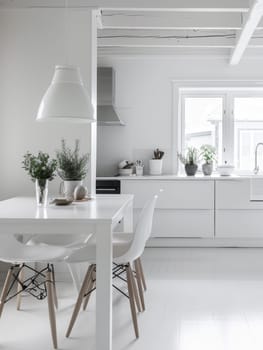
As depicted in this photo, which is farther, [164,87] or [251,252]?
[164,87]

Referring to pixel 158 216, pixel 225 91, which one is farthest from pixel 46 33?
pixel 225 91

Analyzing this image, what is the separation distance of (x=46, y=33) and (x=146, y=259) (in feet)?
8.34

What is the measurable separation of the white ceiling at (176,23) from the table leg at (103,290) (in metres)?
2.39

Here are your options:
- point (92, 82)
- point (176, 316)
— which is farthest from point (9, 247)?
point (92, 82)

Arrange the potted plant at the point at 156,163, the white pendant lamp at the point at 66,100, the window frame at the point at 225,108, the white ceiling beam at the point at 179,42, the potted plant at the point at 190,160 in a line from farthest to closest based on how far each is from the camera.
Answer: the window frame at the point at 225,108 < the potted plant at the point at 156,163 < the potted plant at the point at 190,160 < the white ceiling beam at the point at 179,42 < the white pendant lamp at the point at 66,100

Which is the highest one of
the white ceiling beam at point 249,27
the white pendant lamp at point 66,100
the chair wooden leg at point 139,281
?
the white ceiling beam at point 249,27

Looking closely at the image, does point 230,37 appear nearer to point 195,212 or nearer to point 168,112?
point 168,112

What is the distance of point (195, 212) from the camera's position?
18.8 feet

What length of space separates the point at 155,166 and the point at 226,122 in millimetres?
1188

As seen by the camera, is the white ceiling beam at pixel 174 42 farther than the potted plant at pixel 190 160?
No

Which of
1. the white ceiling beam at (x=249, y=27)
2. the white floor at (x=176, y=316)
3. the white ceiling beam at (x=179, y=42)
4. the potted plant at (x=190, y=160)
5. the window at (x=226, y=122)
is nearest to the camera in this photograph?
the white floor at (x=176, y=316)

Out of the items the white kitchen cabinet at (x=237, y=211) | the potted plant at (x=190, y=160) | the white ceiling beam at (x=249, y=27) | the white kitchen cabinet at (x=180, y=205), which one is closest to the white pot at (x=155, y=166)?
the potted plant at (x=190, y=160)

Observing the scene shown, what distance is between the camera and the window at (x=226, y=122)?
21.1 ft

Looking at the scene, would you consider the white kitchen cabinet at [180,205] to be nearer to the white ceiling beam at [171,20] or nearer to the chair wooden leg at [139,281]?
the white ceiling beam at [171,20]
